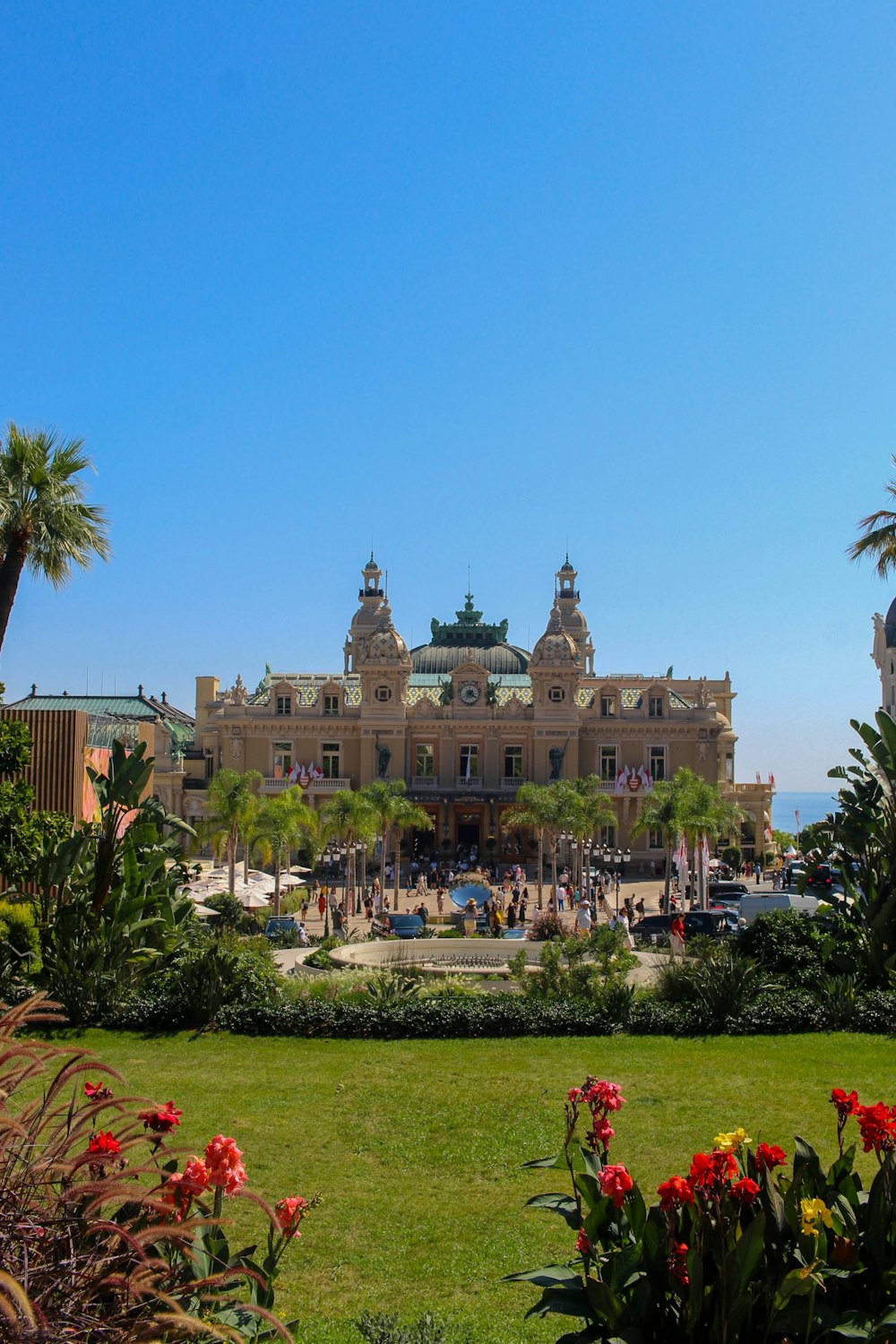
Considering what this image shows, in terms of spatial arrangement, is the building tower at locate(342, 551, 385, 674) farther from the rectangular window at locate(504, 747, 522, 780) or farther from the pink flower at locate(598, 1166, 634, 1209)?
the pink flower at locate(598, 1166, 634, 1209)

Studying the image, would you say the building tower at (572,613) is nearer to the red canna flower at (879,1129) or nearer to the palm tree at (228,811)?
the palm tree at (228,811)

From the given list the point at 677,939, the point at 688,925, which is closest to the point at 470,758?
the point at 688,925

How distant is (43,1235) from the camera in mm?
4441

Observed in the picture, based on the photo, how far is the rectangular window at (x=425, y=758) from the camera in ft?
236

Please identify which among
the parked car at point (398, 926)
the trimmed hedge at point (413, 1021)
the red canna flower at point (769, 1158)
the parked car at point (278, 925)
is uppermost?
the red canna flower at point (769, 1158)

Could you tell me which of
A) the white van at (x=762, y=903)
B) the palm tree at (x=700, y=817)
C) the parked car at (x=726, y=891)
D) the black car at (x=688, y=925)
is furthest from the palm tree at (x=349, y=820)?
the parked car at (x=726, y=891)

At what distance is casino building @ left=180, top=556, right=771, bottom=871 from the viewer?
7031 cm

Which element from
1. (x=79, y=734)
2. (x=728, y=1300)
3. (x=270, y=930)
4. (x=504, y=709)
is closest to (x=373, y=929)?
(x=270, y=930)

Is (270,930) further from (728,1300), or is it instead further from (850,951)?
(728,1300)

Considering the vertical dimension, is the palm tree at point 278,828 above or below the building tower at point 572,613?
below

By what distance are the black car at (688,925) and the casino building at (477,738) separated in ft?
105

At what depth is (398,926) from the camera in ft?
115

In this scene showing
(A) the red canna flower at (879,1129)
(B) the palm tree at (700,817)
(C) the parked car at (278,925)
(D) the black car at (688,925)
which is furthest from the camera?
(B) the palm tree at (700,817)

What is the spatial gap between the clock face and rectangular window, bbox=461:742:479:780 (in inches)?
102
